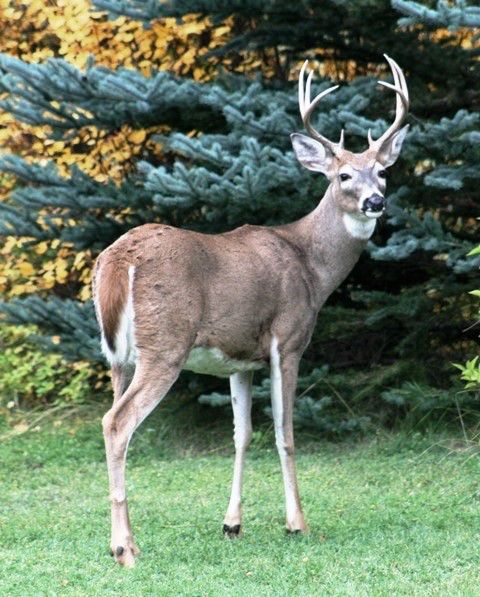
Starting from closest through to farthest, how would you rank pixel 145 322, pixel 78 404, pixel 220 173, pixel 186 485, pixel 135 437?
pixel 145 322, pixel 186 485, pixel 220 173, pixel 135 437, pixel 78 404

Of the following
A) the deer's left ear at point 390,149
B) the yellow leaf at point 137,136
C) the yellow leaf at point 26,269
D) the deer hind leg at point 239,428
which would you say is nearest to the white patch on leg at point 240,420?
the deer hind leg at point 239,428

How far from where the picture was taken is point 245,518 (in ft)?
25.3

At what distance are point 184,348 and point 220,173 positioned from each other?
298cm

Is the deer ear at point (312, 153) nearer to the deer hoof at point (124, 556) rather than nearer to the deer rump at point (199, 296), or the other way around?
the deer rump at point (199, 296)

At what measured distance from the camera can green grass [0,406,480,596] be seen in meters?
6.05

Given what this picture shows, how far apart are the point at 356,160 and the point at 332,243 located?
0.49 metres

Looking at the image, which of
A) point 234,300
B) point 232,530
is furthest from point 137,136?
point 232,530

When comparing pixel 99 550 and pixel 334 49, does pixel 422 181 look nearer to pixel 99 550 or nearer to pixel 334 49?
pixel 334 49

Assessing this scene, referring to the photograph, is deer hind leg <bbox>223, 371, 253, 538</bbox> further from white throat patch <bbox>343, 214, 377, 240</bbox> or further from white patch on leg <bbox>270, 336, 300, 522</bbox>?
white throat patch <bbox>343, 214, 377, 240</bbox>

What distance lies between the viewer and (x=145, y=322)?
258 inches

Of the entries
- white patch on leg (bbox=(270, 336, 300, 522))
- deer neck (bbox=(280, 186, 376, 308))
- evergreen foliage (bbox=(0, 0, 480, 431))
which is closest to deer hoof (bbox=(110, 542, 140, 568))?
white patch on leg (bbox=(270, 336, 300, 522))

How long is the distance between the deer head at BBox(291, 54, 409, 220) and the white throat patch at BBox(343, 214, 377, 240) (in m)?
0.03

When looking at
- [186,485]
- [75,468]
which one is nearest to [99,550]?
Answer: [186,485]

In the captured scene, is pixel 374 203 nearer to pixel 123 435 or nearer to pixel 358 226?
pixel 358 226
